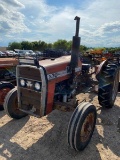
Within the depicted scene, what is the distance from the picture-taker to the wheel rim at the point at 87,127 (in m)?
3.73

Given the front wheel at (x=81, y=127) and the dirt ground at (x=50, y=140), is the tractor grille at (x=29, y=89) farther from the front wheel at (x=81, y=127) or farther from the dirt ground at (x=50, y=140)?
the front wheel at (x=81, y=127)

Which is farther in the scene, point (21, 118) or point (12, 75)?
point (12, 75)

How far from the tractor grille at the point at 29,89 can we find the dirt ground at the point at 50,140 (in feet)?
1.96

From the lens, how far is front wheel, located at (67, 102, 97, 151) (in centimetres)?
352

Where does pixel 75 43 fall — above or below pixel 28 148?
above

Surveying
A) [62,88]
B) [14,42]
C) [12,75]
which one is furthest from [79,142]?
[14,42]

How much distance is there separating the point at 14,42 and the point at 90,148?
60.5 meters

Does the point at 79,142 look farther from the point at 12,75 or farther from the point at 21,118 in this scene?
the point at 12,75

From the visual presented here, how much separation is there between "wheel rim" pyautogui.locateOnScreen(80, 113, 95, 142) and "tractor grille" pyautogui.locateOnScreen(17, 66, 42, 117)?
918mm

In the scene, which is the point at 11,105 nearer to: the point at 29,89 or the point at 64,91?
the point at 29,89

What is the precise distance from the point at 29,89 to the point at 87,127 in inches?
53.3

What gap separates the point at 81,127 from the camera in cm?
360

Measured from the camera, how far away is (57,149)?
381 cm

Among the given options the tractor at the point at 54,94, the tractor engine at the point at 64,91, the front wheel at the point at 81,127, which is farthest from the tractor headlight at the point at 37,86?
the front wheel at the point at 81,127
